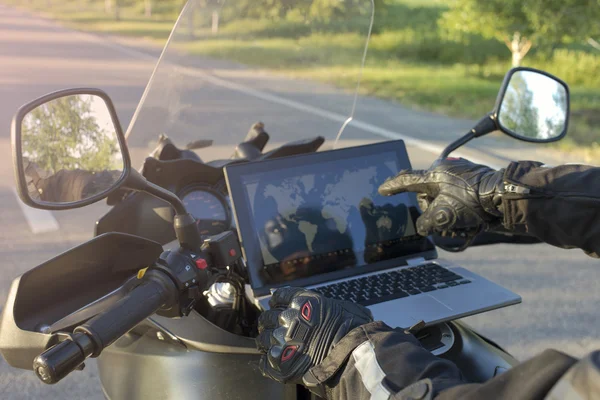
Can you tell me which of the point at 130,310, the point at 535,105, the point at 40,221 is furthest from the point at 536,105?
the point at 40,221

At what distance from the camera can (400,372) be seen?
3.88 feet

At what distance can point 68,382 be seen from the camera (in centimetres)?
302

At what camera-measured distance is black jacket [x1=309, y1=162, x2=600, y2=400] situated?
92 cm

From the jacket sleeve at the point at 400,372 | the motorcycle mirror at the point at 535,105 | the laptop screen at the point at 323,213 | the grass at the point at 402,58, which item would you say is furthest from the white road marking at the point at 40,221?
the jacket sleeve at the point at 400,372

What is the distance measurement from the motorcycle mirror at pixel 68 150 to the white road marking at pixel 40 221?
3816 mm

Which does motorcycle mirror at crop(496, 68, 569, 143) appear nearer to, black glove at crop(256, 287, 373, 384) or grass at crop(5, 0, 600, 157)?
grass at crop(5, 0, 600, 157)

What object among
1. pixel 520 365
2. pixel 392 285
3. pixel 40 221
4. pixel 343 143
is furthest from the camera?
pixel 40 221

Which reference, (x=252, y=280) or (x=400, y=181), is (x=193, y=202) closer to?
(x=252, y=280)

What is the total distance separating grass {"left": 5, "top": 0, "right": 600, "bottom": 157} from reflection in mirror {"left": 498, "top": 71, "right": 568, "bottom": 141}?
56 centimetres

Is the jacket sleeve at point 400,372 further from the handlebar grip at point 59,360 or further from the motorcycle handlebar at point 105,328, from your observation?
the handlebar grip at point 59,360

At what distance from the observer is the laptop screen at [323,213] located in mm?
1674

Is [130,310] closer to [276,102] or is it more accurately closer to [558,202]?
[558,202]

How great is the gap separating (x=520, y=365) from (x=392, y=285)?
2.36 feet

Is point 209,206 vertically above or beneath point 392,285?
above
